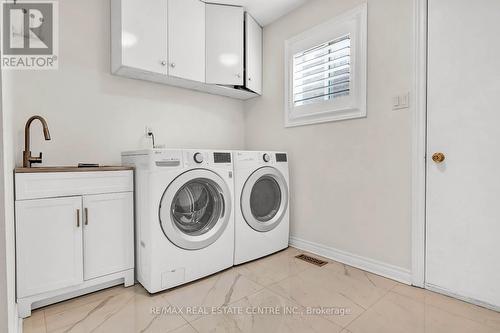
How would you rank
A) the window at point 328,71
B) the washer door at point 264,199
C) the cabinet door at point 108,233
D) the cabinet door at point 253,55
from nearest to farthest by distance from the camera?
the cabinet door at point 108,233
the window at point 328,71
the washer door at point 264,199
the cabinet door at point 253,55

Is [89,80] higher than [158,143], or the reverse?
[89,80]

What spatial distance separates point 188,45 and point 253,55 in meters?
0.72

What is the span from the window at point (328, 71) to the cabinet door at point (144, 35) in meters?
1.16

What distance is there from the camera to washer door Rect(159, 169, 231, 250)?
1598mm

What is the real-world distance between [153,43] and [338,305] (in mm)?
2203

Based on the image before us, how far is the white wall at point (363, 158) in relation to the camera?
171 centimetres

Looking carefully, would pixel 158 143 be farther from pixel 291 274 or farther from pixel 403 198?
pixel 403 198

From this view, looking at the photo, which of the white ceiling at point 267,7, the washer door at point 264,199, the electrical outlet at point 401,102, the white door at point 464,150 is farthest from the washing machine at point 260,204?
the white ceiling at point 267,7

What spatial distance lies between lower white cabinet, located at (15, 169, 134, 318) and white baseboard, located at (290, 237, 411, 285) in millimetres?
1455

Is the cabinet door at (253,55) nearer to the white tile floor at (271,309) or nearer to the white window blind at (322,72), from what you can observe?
the white window blind at (322,72)

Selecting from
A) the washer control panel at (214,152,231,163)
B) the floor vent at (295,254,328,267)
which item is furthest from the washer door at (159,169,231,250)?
the floor vent at (295,254,328,267)

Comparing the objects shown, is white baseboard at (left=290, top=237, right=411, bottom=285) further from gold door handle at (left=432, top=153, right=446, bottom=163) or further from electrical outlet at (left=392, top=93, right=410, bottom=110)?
electrical outlet at (left=392, top=93, right=410, bottom=110)

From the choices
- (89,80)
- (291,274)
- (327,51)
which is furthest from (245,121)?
(291,274)

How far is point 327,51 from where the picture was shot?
212 centimetres
